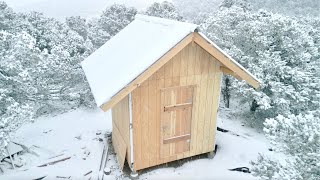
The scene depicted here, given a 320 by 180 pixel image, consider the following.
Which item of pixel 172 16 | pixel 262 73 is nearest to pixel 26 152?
pixel 262 73

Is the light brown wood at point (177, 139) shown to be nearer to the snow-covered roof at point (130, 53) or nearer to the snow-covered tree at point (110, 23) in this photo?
the snow-covered roof at point (130, 53)

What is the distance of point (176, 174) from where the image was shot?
28.0ft

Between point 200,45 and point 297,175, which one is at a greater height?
point 200,45

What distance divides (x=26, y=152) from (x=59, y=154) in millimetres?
1378

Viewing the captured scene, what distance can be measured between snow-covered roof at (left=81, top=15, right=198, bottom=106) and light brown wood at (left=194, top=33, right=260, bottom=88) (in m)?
0.44

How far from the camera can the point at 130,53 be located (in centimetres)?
856

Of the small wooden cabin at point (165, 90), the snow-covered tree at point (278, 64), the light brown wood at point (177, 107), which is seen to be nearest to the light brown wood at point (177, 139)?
the small wooden cabin at point (165, 90)

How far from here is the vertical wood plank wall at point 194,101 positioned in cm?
752

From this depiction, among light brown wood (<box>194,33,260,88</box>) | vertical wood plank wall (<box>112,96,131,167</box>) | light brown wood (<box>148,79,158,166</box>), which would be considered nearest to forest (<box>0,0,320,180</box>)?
light brown wood (<box>194,33,260,88</box>)

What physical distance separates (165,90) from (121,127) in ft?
7.35

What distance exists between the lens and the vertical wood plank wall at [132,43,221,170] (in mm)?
7516

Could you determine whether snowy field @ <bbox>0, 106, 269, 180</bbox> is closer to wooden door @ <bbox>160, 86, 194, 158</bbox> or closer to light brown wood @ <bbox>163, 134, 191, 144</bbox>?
wooden door @ <bbox>160, 86, 194, 158</bbox>

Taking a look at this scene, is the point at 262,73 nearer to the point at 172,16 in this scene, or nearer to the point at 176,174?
the point at 176,174

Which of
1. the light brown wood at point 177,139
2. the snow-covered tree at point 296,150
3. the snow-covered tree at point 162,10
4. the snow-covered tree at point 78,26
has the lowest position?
the light brown wood at point 177,139
